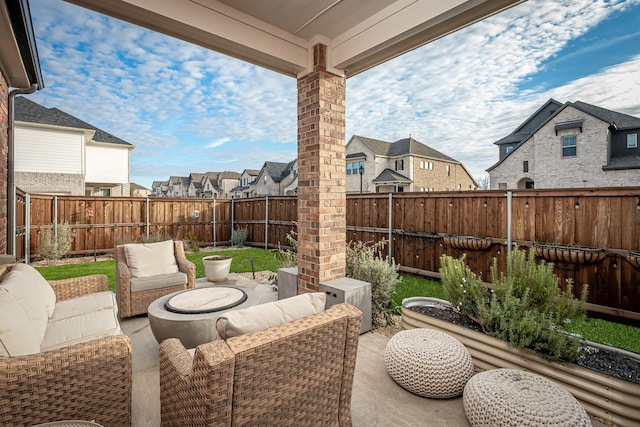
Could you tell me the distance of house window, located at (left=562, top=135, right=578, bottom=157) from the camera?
14961mm

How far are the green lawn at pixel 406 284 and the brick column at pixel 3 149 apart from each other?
179 cm

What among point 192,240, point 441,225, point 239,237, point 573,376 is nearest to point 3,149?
point 573,376

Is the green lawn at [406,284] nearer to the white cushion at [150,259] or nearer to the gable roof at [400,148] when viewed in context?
the white cushion at [150,259]

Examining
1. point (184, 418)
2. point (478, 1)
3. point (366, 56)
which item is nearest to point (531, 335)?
point (184, 418)

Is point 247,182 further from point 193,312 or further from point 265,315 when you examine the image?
point 265,315

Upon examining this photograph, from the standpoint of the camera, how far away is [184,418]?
144cm

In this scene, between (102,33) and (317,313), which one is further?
(102,33)

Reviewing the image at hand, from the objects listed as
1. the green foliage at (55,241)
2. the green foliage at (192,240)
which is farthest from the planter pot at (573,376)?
the green foliage at (55,241)

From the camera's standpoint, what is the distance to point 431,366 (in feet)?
7.35

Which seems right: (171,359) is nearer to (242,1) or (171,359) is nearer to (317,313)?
(317,313)

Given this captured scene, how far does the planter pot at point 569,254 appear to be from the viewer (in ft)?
13.1

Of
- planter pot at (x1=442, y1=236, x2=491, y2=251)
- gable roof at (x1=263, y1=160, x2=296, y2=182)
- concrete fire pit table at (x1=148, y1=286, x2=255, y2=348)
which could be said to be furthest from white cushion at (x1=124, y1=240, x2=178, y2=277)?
gable roof at (x1=263, y1=160, x2=296, y2=182)

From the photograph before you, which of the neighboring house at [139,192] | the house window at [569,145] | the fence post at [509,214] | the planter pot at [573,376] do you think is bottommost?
the planter pot at [573,376]

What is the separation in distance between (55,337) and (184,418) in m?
1.60
